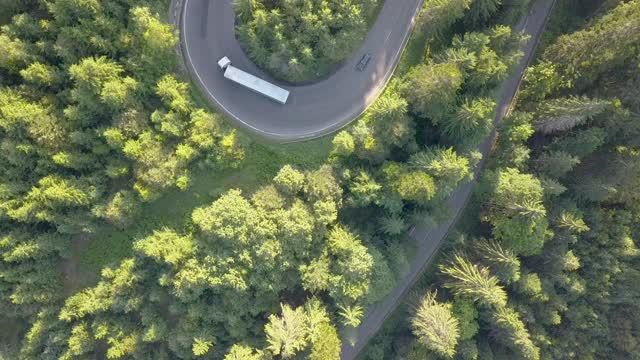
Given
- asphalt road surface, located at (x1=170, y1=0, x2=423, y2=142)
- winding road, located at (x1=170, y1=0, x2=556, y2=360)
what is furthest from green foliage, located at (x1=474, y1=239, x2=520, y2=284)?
asphalt road surface, located at (x1=170, y1=0, x2=423, y2=142)

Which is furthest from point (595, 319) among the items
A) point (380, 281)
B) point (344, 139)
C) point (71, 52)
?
point (71, 52)

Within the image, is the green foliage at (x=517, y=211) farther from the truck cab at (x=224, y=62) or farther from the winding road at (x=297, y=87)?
the truck cab at (x=224, y=62)

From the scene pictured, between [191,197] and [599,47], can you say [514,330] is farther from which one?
[191,197]

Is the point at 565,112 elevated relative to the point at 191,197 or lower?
elevated

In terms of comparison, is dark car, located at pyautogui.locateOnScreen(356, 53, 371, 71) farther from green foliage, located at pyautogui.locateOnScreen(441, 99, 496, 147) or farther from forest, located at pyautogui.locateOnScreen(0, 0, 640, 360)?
green foliage, located at pyautogui.locateOnScreen(441, 99, 496, 147)

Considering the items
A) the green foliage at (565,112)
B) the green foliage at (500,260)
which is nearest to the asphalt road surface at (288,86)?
the green foliage at (565,112)

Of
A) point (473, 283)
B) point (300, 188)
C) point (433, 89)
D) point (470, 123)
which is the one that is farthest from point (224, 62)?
point (473, 283)
